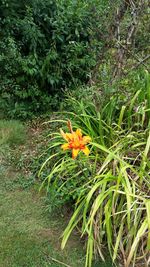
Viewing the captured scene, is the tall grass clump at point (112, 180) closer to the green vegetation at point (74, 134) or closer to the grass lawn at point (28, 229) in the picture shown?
the green vegetation at point (74, 134)

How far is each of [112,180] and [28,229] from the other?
744 mm

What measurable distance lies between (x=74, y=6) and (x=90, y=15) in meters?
0.23

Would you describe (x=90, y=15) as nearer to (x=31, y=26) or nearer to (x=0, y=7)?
(x=31, y=26)

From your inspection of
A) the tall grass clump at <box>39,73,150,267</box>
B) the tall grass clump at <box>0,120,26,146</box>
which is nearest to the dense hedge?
the tall grass clump at <box>0,120,26,146</box>

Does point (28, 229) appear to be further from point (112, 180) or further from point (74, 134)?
point (74, 134)

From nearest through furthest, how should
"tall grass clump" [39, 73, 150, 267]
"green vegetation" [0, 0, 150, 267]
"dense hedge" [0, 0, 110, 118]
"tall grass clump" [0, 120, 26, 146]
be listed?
1. "tall grass clump" [39, 73, 150, 267]
2. "green vegetation" [0, 0, 150, 267]
3. "tall grass clump" [0, 120, 26, 146]
4. "dense hedge" [0, 0, 110, 118]

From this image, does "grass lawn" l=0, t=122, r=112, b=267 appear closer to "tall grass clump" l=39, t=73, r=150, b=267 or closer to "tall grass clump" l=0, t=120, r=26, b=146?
"tall grass clump" l=39, t=73, r=150, b=267

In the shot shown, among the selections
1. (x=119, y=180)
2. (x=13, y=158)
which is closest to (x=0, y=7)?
(x=13, y=158)

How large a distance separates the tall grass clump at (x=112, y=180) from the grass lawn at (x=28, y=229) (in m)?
0.14

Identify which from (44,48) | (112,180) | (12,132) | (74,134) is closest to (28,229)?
(112,180)

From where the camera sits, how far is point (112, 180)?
112 inches

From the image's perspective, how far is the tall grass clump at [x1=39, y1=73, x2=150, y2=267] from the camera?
2.63 m

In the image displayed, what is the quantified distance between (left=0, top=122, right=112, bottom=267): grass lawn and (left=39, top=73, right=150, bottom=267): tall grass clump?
14 cm

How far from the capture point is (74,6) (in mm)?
5031
